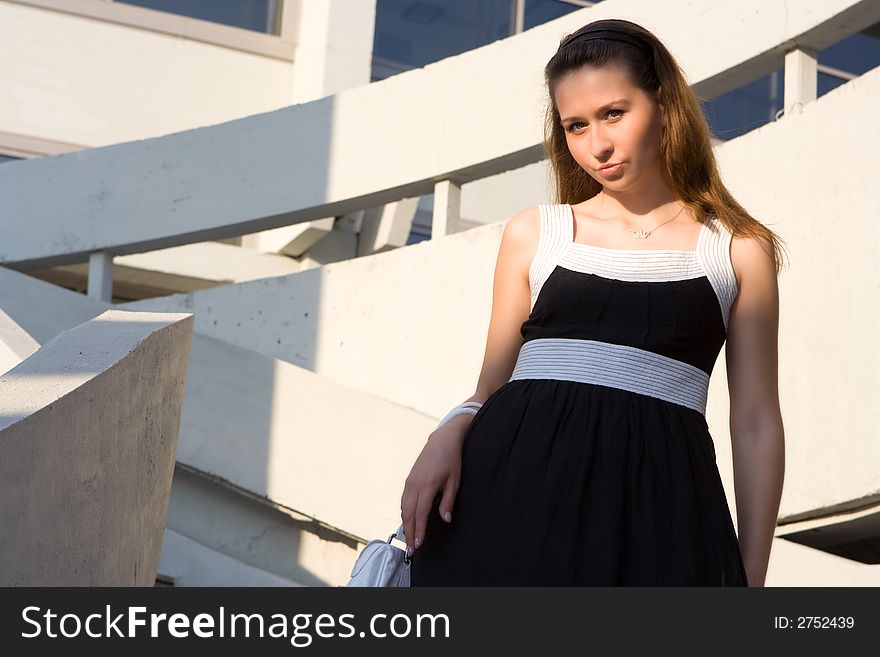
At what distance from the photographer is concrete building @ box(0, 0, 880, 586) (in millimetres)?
4301

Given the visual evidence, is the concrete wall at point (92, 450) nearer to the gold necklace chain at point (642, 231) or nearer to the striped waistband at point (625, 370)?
the striped waistband at point (625, 370)

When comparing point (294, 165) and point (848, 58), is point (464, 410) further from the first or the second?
point (848, 58)

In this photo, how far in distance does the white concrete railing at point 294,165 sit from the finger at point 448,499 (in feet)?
12.6

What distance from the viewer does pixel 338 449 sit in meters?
4.66

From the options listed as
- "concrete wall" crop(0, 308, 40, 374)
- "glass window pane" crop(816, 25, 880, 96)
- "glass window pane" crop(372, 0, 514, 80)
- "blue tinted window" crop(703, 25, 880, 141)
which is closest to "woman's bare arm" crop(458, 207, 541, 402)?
"concrete wall" crop(0, 308, 40, 374)

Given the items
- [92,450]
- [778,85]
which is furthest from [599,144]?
[778,85]

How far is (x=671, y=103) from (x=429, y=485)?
699 millimetres

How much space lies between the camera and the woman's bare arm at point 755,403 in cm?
188

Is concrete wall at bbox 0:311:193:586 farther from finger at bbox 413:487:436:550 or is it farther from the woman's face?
the woman's face

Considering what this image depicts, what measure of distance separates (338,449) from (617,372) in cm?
289

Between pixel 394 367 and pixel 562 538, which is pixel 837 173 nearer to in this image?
pixel 394 367

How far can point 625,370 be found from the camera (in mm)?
1864

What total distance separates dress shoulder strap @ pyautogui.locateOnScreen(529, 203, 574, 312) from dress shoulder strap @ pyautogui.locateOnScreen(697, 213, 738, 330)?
21 cm

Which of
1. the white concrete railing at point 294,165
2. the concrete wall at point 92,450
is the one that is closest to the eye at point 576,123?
the concrete wall at point 92,450
